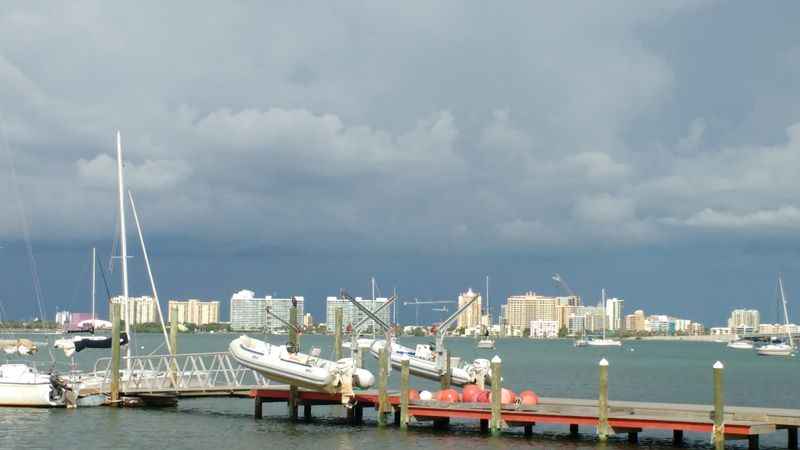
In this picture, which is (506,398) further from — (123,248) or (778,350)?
(778,350)

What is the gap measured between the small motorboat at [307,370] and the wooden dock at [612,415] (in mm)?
1148

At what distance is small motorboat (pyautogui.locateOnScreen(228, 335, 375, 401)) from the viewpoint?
4012 centimetres

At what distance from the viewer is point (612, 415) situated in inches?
1377

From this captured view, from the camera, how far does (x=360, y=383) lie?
133ft

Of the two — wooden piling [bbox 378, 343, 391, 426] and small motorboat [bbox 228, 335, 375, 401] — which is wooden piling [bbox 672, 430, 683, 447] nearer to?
wooden piling [bbox 378, 343, 391, 426]

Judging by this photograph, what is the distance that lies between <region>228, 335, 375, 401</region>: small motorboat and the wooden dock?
1148mm

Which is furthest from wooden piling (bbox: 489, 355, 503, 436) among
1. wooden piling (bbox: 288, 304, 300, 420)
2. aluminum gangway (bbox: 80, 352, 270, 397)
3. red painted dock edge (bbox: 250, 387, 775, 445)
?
aluminum gangway (bbox: 80, 352, 270, 397)

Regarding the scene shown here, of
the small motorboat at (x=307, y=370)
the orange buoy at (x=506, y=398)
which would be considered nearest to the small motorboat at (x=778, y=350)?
the orange buoy at (x=506, y=398)

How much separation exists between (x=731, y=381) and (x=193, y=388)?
5948cm

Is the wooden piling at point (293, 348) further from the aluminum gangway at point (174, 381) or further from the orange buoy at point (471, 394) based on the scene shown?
the orange buoy at point (471, 394)

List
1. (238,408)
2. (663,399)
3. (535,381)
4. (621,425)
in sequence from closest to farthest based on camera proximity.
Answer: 1. (621,425)
2. (238,408)
3. (663,399)
4. (535,381)

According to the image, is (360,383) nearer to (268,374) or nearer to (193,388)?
(268,374)

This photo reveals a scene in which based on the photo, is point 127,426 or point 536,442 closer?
point 536,442

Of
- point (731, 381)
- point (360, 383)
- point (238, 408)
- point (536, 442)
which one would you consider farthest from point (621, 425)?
point (731, 381)
